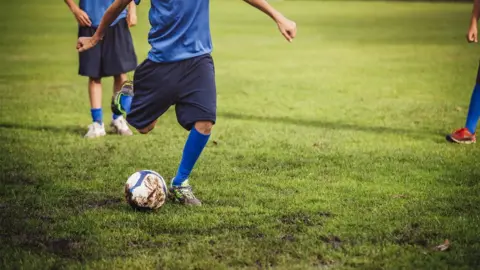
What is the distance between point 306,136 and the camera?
8828 millimetres

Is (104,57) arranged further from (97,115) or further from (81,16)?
(97,115)

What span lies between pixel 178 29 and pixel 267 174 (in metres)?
1.77

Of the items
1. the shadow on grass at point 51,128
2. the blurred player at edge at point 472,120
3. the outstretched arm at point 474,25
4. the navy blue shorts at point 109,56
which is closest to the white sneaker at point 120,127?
the shadow on grass at point 51,128

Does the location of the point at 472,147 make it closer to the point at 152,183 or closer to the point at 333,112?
the point at 333,112

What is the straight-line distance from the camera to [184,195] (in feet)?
19.4

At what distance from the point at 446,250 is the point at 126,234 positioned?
202 cm

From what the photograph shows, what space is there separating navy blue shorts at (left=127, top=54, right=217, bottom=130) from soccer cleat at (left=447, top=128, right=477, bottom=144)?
3599mm

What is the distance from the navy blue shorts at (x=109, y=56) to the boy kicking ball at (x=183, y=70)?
3.02 m

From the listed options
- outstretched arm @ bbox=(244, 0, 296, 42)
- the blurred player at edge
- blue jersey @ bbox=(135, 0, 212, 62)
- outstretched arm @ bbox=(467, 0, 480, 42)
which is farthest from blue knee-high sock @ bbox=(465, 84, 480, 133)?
blue jersey @ bbox=(135, 0, 212, 62)

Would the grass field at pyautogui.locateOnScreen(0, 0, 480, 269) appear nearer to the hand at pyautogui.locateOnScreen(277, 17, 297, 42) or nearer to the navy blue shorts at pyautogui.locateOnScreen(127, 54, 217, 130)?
the navy blue shorts at pyautogui.locateOnScreen(127, 54, 217, 130)

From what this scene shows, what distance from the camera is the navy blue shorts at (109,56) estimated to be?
8.98m

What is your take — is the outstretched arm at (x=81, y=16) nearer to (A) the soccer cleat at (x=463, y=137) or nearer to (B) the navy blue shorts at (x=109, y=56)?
(B) the navy blue shorts at (x=109, y=56)

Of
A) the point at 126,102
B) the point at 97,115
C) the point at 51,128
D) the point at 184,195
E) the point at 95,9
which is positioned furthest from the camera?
the point at 51,128

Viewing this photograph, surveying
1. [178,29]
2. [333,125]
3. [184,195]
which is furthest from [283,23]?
[333,125]
